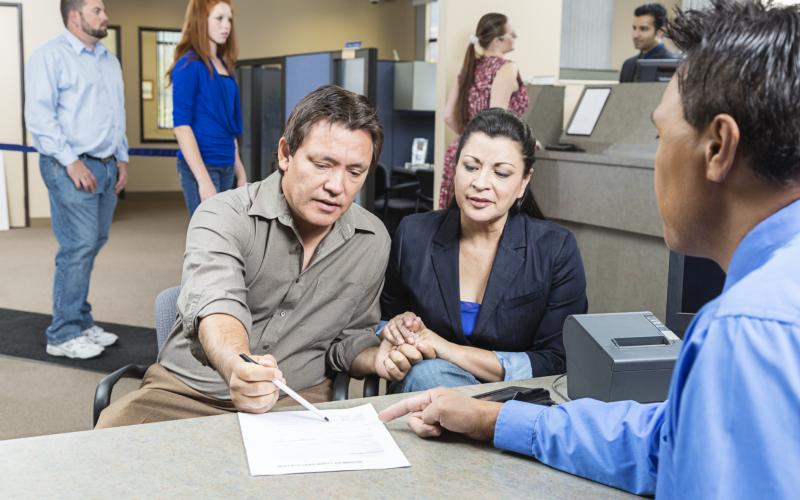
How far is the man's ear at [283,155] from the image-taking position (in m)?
1.85

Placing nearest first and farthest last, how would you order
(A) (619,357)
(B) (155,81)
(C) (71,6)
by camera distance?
(A) (619,357), (C) (71,6), (B) (155,81)

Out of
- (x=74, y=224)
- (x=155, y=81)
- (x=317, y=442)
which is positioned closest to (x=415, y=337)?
(x=317, y=442)

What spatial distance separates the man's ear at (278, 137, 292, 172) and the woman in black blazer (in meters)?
0.39

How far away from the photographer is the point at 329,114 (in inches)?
70.4

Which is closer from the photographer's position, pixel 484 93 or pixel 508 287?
pixel 508 287

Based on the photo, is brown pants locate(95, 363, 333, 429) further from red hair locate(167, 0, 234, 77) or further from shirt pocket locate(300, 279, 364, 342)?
red hair locate(167, 0, 234, 77)

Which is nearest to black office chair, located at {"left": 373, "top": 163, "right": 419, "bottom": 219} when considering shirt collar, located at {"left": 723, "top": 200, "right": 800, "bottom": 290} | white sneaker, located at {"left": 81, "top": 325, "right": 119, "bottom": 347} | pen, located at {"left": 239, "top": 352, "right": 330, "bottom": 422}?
white sneaker, located at {"left": 81, "top": 325, "right": 119, "bottom": 347}

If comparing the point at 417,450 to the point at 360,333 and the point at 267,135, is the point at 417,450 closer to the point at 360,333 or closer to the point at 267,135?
the point at 360,333

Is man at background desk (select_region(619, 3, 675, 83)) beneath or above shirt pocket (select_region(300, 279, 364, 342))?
above

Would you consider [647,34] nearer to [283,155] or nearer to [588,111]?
[588,111]

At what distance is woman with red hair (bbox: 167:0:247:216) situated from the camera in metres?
3.36

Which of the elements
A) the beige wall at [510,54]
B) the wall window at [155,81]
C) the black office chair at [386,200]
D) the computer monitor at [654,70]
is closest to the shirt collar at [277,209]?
the computer monitor at [654,70]

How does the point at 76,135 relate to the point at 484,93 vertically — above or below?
below

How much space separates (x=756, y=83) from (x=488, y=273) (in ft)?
4.46
